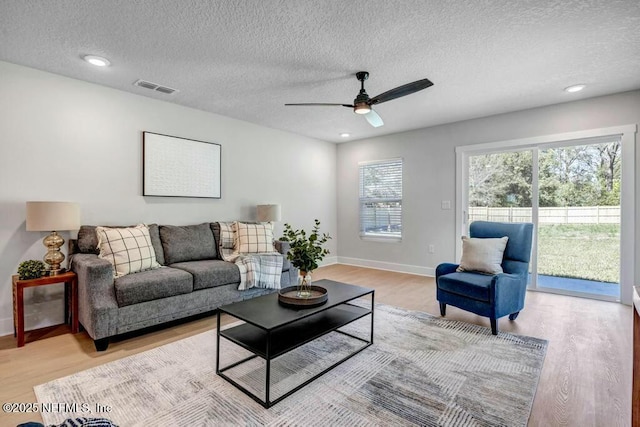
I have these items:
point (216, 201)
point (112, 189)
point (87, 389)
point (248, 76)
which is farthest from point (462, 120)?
point (87, 389)

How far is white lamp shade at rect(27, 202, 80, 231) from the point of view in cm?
260

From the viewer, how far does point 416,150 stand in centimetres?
524

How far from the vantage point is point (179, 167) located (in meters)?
3.91

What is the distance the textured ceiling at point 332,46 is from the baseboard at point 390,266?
2708 millimetres

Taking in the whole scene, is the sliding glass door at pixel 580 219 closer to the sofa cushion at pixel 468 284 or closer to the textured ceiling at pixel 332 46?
the textured ceiling at pixel 332 46

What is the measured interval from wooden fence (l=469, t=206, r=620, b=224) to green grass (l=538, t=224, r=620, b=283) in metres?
0.07

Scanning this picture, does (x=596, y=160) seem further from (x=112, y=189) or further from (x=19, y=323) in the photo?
(x=19, y=323)

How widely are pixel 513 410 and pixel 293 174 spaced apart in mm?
4450

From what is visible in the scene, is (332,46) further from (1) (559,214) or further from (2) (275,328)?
(1) (559,214)

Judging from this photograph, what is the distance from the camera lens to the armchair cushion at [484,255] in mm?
3104

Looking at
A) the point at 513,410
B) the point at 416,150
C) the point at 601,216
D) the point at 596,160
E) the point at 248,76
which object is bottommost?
the point at 513,410

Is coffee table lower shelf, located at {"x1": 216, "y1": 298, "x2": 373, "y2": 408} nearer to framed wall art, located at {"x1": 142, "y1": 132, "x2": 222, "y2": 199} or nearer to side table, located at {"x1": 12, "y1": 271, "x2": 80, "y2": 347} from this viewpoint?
side table, located at {"x1": 12, "y1": 271, "x2": 80, "y2": 347}

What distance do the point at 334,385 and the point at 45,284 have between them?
2576mm

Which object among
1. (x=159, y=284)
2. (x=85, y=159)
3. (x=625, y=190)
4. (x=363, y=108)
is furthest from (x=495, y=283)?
(x=85, y=159)
